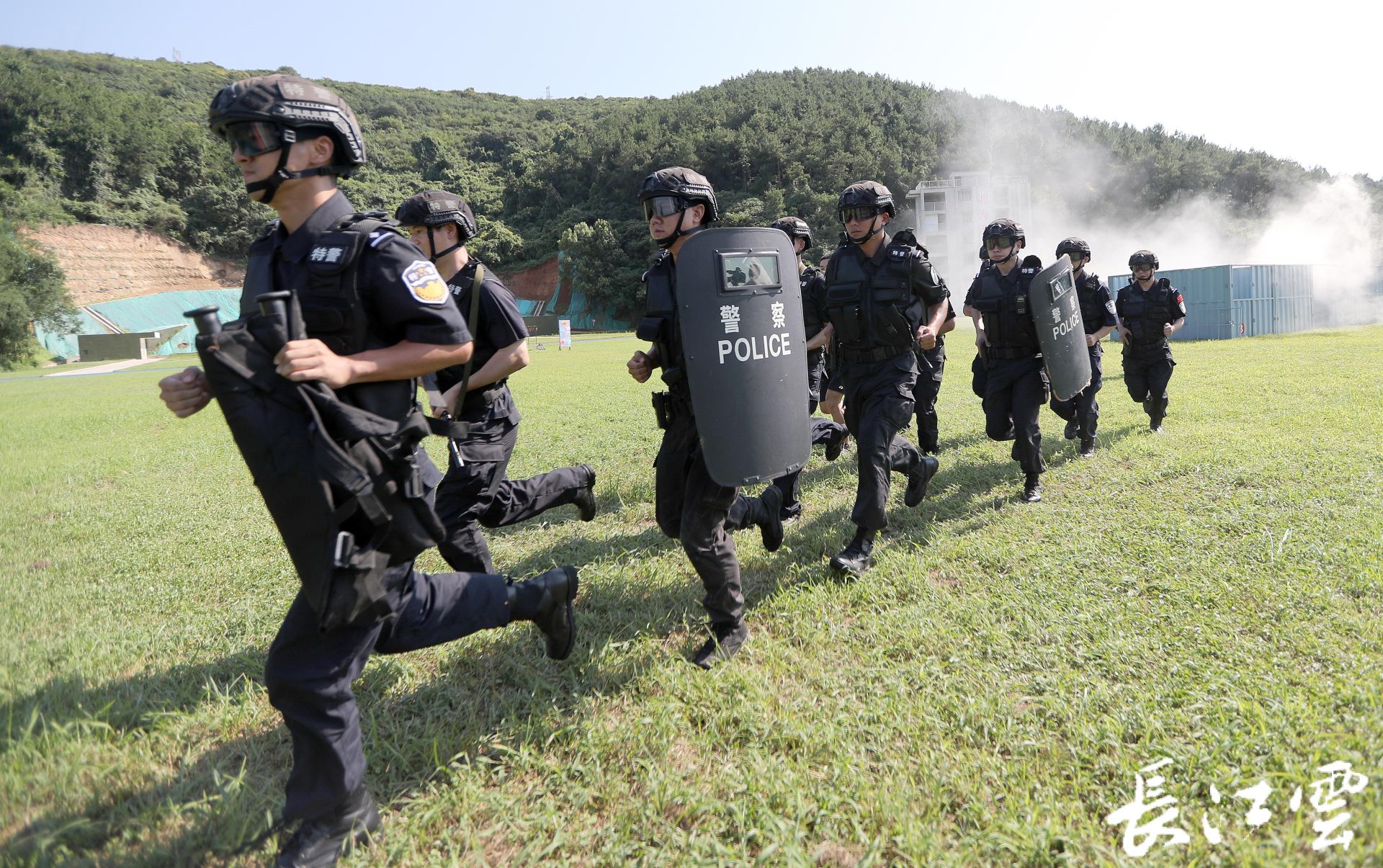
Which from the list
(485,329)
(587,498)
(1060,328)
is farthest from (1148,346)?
(485,329)

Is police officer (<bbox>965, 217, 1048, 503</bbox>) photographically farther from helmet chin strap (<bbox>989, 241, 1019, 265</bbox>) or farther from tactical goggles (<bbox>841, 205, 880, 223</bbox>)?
tactical goggles (<bbox>841, 205, 880, 223</bbox>)

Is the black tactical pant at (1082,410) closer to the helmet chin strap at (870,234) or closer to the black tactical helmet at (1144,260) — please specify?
the black tactical helmet at (1144,260)

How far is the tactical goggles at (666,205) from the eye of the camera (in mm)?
3055

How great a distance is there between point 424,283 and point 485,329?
1.46 m

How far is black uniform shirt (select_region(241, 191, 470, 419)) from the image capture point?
1.99 metres

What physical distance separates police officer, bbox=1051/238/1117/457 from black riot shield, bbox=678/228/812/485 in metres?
4.51

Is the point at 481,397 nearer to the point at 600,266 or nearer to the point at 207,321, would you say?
the point at 207,321

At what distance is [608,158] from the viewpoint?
244 ft

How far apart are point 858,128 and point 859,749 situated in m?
77.8

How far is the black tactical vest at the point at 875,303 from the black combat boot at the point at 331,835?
3216mm

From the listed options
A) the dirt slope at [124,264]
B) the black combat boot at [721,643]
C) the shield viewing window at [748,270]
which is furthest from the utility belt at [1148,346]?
the dirt slope at [124,264]

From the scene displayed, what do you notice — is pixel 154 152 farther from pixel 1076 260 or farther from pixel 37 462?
pixel 1076 260

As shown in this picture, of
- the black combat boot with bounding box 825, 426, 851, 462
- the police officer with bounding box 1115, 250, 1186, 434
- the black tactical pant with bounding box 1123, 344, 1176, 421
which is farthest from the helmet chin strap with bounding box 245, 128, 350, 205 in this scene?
the black tactical pant with bounding box 1123, 344, 1176, 421

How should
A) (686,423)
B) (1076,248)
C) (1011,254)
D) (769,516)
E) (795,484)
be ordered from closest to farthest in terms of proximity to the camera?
(686,423), (769,516), (795,484), (1011,254), (1076,248)
